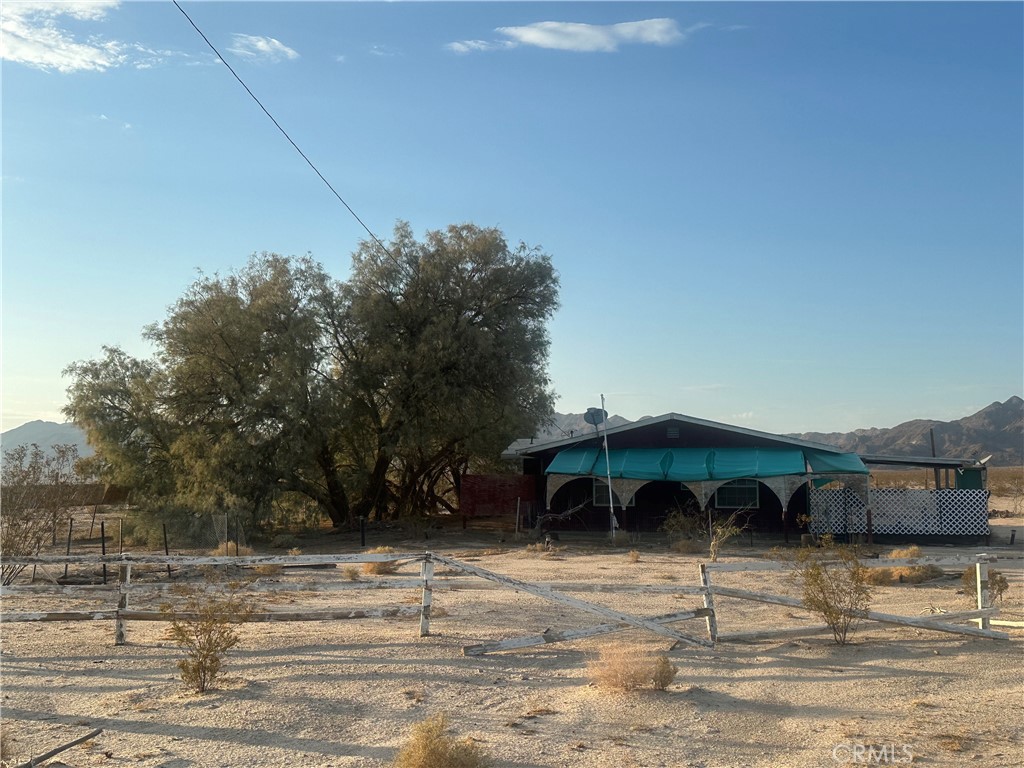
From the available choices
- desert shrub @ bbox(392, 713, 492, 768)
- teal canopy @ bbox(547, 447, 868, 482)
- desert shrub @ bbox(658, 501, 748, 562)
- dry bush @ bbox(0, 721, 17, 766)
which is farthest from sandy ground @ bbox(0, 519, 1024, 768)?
teal canopy @ bbox(547, 447, 868, 482)

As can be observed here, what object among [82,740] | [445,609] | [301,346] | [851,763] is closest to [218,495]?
[301,346]

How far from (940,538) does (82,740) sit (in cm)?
2454

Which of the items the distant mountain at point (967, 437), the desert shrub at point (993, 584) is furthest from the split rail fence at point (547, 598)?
the distant mountain at point (967, 437)

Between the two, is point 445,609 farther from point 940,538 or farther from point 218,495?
point 940,538

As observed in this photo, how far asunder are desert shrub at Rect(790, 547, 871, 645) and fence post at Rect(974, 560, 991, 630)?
146 centimetres

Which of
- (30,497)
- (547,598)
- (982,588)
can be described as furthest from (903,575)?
(30,497)

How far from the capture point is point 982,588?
32.1 ft

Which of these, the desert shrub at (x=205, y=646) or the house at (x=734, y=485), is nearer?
the desert shrub at (x=205, y=646)

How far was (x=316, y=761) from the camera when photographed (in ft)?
18.9

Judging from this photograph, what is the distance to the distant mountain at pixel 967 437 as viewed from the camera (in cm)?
13486

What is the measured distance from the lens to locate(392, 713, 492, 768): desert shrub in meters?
5.29

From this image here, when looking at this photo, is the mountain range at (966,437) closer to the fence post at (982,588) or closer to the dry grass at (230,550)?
the dry grass at (230,550)

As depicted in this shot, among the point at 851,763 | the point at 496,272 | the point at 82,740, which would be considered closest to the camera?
the point at 851,763

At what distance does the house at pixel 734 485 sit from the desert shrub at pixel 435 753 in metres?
19.6
